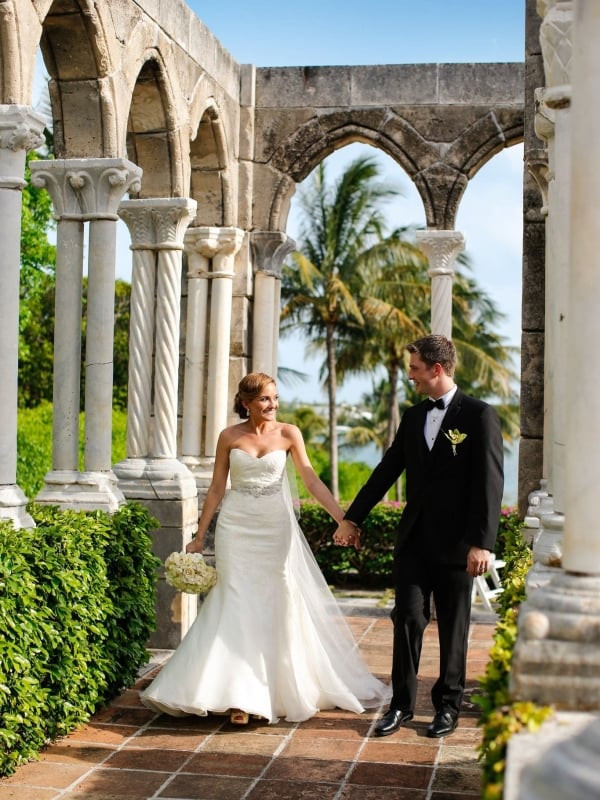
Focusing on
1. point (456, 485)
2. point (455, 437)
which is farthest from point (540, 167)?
point (456, 485)

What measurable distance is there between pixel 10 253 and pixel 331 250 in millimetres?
21727

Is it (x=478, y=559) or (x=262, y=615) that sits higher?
(x=478, y=559)

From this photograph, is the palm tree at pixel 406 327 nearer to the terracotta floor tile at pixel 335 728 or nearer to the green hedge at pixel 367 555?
the green hedge at pixel 367 555

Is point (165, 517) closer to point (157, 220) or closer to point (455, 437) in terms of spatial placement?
point (157, 220)

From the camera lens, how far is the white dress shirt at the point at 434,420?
560 cm

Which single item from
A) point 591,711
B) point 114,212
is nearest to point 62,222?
point 114,212

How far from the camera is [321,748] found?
5.37 metres

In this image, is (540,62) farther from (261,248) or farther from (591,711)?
(591,711)

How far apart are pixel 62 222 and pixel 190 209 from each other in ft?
4.98

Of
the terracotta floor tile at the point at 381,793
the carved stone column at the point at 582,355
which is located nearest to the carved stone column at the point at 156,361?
the terracotta floor tile at the point at 381,793

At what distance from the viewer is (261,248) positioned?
10016mm

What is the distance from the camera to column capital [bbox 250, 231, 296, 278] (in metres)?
9.98

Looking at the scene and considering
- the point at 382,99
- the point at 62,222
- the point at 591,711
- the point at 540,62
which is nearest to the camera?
the point at 591,711

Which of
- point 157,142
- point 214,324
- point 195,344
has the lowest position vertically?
point 195,344
